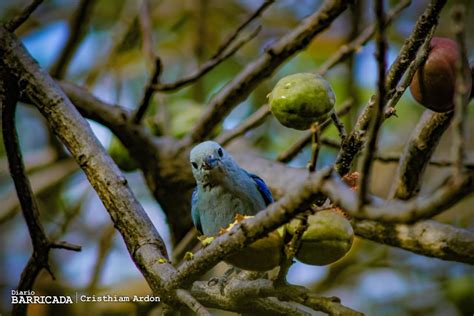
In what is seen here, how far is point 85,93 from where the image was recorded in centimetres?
349

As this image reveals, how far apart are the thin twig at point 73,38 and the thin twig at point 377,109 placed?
9.58 feet

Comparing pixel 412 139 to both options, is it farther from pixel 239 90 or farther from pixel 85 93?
pixel 85 93

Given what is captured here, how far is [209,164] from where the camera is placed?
251 centimetres

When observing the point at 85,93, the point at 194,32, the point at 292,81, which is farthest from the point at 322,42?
the point at 292,81

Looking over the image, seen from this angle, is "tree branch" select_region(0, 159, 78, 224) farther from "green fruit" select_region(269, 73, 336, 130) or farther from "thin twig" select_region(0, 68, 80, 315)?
"green fruit" select_region(269, 73, 336, 130)

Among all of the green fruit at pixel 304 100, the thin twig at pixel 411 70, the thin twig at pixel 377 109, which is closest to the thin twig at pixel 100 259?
the green fruit at pixel 304 100

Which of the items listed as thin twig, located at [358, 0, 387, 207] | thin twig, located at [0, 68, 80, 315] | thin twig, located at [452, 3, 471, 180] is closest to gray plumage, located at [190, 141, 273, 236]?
thin twig, located at [0, 68, 80, 315]

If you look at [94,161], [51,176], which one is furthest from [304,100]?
[51,176]

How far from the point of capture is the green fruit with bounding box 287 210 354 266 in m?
1.48

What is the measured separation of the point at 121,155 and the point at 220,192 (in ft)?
3.94

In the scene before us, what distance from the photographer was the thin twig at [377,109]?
1.17m

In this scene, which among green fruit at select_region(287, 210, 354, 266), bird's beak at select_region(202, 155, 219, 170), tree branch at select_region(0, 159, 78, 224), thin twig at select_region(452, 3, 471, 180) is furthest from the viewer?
tree branch at select_region(0, 159, 78, 224)

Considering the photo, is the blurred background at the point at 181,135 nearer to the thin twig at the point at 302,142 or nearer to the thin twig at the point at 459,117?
the thin twig at the point at 302,142

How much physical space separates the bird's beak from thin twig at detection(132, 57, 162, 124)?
1.66 ft
